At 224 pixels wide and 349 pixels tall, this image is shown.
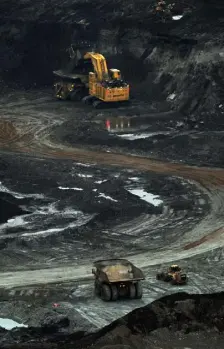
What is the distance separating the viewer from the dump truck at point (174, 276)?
20047 mm

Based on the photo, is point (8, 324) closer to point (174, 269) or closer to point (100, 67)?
point (174, 269)

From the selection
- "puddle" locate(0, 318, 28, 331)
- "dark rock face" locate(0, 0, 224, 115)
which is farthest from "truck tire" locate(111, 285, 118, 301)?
"dark rock face" locate(0, 0, 224, 115)

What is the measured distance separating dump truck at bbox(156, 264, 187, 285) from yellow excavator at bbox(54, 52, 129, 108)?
2324 cm

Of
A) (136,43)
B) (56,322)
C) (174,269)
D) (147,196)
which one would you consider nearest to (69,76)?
(136,43)

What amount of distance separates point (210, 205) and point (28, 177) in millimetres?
8343

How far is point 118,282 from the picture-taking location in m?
18.9

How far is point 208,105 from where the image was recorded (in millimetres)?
39188

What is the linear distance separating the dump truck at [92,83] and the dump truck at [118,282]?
79.9 feet

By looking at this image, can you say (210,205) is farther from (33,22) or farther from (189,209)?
(33,22)

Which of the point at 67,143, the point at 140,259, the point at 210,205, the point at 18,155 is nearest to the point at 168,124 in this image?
the point at 67,143

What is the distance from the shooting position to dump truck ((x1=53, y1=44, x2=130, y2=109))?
140 feet

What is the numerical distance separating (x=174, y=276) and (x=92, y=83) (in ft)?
84.1

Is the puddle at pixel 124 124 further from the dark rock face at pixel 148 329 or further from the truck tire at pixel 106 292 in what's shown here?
the dark rock face at pixel 148 329

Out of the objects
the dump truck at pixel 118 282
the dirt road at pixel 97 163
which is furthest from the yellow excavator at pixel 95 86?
the dump truck at pixel 118 282
